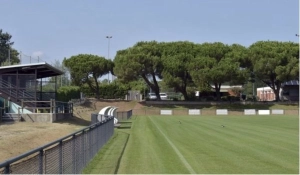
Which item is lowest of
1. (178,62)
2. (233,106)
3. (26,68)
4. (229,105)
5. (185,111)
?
(185,111)

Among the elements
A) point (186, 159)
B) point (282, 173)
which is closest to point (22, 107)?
point (186, 159)

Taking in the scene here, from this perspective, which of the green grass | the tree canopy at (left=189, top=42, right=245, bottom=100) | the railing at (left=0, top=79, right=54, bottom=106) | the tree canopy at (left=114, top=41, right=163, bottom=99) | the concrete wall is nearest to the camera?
the concrete wall

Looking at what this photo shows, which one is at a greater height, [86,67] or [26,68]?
[86,67]

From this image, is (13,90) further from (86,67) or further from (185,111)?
(86,67)

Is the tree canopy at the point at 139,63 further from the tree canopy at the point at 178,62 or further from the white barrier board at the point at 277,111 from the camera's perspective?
the white barrier board at the point at 277,111

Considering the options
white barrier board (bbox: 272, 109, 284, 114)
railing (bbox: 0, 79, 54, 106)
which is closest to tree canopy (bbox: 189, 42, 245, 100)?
white barrier board (bbox: 272, 109, 284, 114)

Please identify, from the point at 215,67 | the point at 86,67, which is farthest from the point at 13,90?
the point at 86,67

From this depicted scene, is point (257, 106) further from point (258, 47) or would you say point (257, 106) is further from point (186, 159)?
point (186, 159)

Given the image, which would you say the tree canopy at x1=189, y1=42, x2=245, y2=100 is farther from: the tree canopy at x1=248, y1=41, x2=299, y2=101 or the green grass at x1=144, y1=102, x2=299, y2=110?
the green grass at x1=144, y1=102, x2=299, y2=110

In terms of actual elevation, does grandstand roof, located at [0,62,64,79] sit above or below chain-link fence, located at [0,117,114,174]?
above

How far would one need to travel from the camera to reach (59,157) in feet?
36.6

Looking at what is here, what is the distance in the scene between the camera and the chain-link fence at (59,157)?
8016 millimetres

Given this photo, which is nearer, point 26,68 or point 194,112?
point 26,68

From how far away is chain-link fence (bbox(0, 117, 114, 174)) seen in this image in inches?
316
